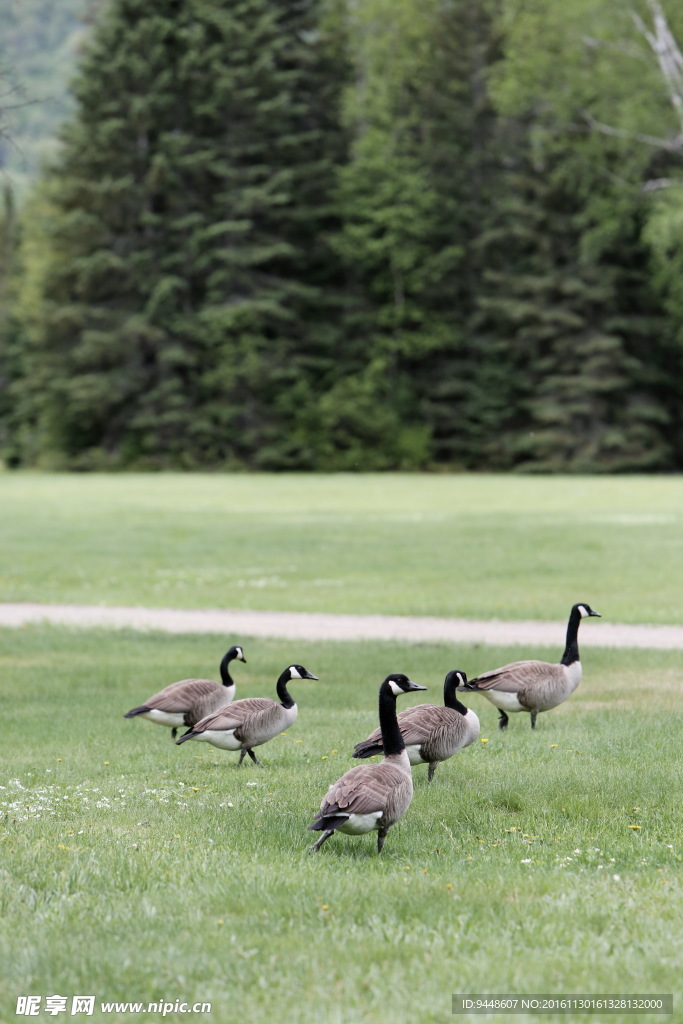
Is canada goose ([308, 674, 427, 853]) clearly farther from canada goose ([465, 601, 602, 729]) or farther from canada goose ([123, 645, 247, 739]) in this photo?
canada goose ([123, 645, 247, 739])

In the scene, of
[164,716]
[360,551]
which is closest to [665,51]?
[360,551]

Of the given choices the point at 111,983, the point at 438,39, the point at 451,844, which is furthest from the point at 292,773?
the point at 438,39

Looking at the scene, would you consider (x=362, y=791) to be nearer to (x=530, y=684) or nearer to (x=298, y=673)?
(x=298, y=673)

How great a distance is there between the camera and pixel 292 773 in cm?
805

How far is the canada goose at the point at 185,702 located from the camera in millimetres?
8625

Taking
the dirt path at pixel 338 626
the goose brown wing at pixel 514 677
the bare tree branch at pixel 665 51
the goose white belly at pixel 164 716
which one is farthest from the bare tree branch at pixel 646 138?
the goose white belly at pixel 164 716

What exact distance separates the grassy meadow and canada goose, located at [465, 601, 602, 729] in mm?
306

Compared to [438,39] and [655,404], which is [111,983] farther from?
[438,39]

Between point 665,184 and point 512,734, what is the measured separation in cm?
4568

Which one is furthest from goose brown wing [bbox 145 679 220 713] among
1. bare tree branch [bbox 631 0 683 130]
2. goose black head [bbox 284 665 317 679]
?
bare tree branch [bbox 631 0 683 130]

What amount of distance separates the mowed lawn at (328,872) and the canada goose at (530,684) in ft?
0.99

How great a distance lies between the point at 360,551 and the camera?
24.0 metres

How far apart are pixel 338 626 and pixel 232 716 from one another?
767 cm

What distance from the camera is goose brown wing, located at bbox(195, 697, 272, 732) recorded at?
7809mm
